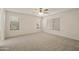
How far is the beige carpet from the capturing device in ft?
7.97

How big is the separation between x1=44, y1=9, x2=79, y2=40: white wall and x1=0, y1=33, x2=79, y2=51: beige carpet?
99 mm

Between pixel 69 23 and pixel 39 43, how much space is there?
71cm

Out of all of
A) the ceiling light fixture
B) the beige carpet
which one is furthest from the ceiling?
the beige carpet

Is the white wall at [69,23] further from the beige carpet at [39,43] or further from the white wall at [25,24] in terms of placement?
the white wall at [25,24]

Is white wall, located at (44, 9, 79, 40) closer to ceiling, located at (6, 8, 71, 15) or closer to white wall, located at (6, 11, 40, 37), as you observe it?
ceiling, located at (6, 8, 71, 15)

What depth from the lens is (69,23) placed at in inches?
96.3

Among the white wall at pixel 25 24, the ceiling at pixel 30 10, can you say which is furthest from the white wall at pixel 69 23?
the white wall at pixel 25 24

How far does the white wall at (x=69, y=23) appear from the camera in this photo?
2.43 meters

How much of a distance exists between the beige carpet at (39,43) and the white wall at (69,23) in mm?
99

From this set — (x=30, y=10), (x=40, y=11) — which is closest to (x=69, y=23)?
(x=40, y=11)

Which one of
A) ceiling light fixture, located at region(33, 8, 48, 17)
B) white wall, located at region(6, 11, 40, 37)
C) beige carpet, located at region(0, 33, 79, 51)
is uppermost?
ceiling light fixture, located at region(33, 8, 48, 17)
